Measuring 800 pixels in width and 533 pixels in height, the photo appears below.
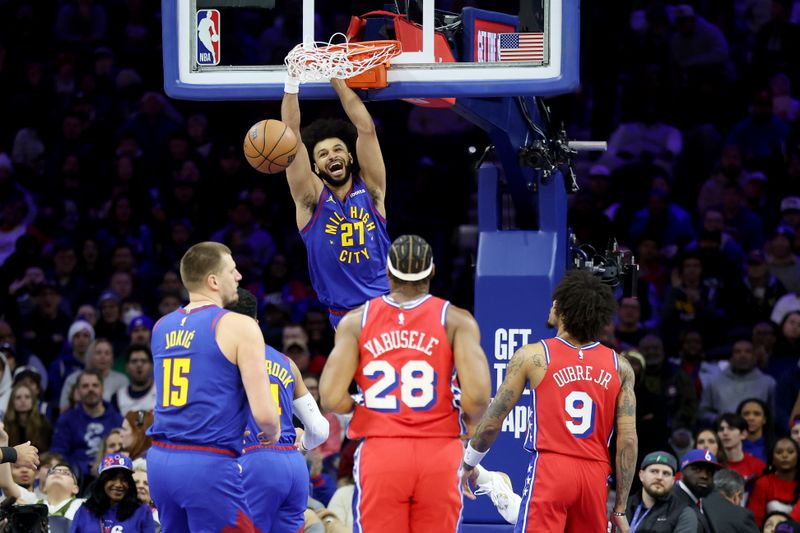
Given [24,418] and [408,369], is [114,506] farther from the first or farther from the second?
[408,369]

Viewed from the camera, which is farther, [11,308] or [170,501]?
[11,308]

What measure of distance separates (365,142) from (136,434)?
4.58m

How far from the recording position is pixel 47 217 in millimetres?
17000

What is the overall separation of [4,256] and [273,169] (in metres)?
8.45

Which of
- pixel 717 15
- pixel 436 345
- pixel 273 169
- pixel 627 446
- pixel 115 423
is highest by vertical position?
pixel 717 15

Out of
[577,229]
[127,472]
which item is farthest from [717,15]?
[127,472]

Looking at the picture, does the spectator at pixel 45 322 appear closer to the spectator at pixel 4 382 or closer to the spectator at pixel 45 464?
the spectator at pixel 4 382

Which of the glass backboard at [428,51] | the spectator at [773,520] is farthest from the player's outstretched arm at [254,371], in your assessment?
the spectator at [773,520]

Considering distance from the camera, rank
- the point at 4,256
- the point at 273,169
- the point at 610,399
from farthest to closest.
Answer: the point at 4,256 → the point at 273,169 → the point at 610,399

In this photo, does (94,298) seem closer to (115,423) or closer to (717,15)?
(115,423)

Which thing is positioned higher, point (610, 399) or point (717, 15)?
point (717, 15)

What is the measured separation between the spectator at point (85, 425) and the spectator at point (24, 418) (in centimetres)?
15

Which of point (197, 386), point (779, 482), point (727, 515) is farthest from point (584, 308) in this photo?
point (779, 482)

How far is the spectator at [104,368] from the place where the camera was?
46.3 ft
